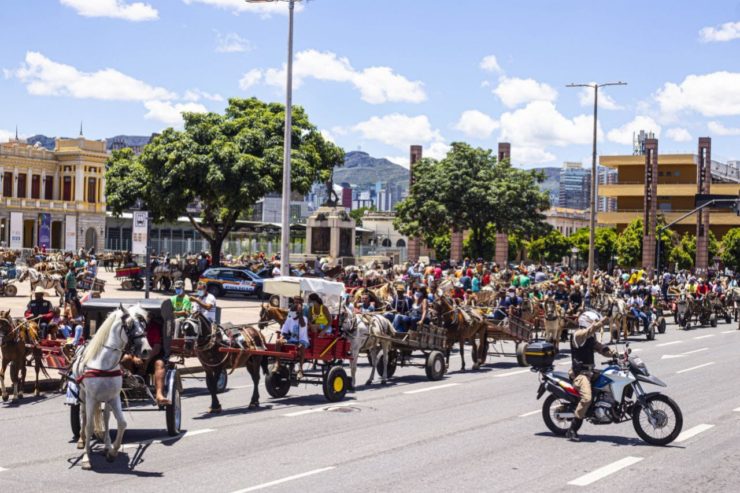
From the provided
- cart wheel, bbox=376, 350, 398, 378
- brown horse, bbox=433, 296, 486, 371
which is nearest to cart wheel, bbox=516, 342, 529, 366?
brown horse, bbox=433, 296, 486, 371

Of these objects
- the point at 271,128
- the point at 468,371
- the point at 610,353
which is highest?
the point at 271,128

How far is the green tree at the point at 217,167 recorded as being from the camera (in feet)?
149

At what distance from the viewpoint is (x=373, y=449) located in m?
13.7

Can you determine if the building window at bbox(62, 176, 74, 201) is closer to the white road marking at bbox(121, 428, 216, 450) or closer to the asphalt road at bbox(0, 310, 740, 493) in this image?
the asphalt road at bbox(0, 310, 740, 493)

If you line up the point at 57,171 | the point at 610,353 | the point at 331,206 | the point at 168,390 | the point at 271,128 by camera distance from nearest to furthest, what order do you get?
the point at 168,390 → the point at 610,353 → the point at 271,128 → the point at 331,206 → the point at 57,171

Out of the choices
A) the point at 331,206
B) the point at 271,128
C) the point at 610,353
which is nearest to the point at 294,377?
the point at 610,353

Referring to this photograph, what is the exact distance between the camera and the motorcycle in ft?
46.4

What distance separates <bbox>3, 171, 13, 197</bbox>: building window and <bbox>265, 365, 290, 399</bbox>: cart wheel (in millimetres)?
79616

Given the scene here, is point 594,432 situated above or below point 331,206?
below

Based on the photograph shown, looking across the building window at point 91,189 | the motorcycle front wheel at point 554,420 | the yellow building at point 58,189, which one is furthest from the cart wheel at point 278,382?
the building window at point 91,189

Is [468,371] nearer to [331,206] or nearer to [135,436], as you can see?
[135,436]

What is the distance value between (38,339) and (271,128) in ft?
100

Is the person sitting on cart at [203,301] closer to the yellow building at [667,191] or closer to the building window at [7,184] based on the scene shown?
the building window at [7,184]

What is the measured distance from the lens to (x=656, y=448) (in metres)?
14.1
